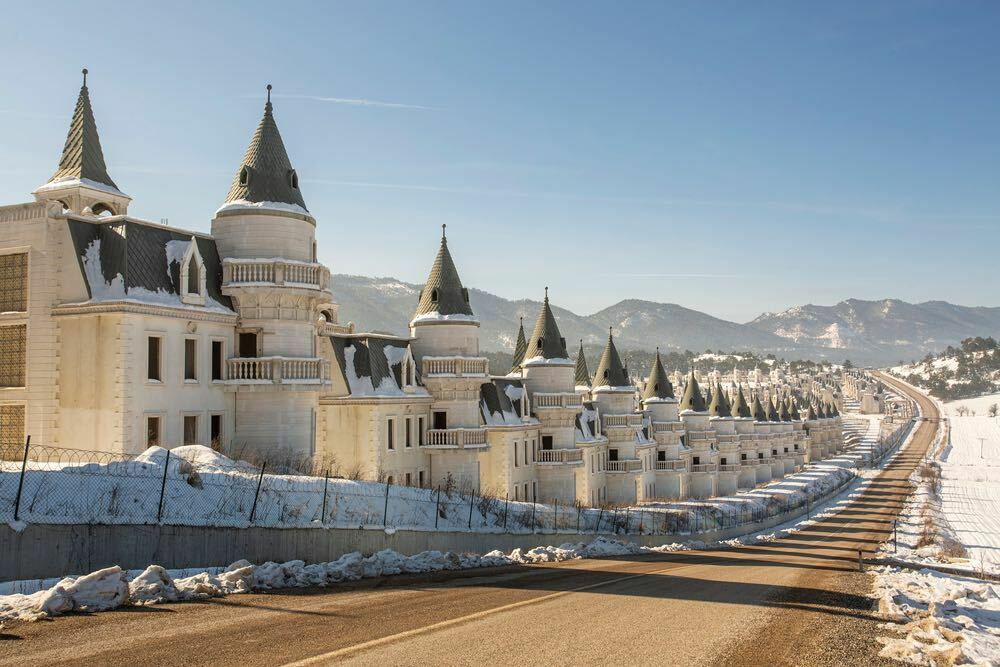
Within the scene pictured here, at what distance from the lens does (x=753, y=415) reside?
467 feet

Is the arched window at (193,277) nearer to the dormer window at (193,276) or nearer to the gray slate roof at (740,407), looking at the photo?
the dormer window at (193,276)

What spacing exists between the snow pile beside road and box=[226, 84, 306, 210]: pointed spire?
28537 millimetres

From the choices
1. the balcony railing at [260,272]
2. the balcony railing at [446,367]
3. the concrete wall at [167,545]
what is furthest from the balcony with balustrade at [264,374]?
the balcony railing at [446,367]

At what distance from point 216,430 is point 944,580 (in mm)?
28513

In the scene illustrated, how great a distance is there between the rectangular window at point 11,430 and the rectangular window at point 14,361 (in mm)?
967

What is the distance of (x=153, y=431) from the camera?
35.4 meters

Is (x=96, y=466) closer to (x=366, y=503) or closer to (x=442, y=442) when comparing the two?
(x=366, y=503)

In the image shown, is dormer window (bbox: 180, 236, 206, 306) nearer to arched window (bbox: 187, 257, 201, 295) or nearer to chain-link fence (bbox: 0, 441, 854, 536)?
arched window (bbox: 187, 257, 201, 295)

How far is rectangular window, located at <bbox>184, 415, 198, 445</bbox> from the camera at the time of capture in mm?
37125

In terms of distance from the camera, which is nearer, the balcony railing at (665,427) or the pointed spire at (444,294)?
the pointed spire at (444,294)

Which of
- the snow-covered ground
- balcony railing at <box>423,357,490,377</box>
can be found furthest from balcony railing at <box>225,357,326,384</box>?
the snow-covered ground

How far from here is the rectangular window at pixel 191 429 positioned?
37.1 metres

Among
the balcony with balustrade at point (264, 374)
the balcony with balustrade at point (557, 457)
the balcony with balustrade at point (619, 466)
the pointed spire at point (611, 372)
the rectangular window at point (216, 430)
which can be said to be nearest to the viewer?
the rectangular window at point (216, 430)

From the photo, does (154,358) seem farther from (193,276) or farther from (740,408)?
(740,408)
